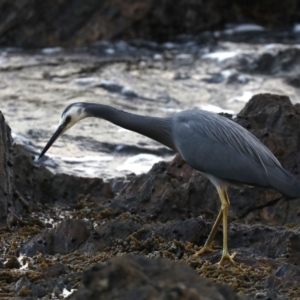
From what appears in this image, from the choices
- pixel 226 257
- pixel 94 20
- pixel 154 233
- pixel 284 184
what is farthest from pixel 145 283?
pixel 94 20

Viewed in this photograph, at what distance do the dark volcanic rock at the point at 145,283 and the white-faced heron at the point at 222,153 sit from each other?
2.38 m

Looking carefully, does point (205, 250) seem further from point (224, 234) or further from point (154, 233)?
point (154, 233)

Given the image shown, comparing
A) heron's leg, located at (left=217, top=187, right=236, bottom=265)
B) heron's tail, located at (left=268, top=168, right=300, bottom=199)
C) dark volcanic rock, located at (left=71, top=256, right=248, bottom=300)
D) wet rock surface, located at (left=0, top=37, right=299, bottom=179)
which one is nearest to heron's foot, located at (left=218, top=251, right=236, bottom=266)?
heron's leg, located at (left=217, top=187, right=236, bottom=265)

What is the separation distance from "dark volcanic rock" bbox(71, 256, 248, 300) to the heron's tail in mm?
2612

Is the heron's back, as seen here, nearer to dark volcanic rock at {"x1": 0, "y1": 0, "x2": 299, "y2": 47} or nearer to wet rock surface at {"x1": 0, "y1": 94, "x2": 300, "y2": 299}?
wet rock surface at {"x1": 0, "y1": 94, "x2": 300, "y2": 299}

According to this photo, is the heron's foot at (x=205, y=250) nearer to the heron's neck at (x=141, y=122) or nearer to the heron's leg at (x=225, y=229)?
the heron's leg at (x=225, y=229)

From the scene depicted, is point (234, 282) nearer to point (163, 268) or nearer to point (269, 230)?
point (269, 230)

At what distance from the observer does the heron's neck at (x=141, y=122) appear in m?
6.62

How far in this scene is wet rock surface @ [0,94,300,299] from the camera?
345cm

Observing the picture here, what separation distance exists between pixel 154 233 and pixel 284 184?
89 cm

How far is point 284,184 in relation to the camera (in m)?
6.00

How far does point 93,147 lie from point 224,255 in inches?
203

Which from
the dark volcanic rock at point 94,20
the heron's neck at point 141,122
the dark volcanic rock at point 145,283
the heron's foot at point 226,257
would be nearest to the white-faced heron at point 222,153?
the heron's neck at point 141,122

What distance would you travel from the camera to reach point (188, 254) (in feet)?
19.1
